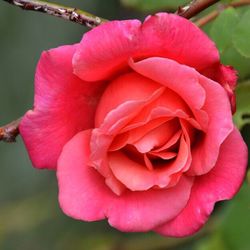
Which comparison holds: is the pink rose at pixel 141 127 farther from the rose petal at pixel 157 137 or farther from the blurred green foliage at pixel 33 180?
the blurred green foliage at pixel 33 180

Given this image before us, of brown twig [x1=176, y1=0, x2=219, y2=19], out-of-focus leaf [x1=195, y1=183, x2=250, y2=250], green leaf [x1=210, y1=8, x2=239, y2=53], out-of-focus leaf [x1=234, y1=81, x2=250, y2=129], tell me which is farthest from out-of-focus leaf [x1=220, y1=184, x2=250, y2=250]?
brown twig [x1=176, y1=0, x2=219, y2=19]

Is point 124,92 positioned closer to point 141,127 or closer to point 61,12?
point 141,127

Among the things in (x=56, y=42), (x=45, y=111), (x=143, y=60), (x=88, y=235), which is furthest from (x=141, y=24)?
(x=88, y=235)

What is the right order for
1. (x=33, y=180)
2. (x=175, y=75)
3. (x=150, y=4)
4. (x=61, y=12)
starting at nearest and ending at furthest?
(x=175, y=75), (x=61, y=12), (x=150, y=4), (x=33, y=180)

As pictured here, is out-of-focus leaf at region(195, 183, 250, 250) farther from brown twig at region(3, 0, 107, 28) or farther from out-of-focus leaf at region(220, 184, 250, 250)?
brown twig at region(3, 0, 107, 28)

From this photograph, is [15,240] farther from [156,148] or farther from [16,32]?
[156,148]

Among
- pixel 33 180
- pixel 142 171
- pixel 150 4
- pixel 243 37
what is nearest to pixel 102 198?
pixel 142 171

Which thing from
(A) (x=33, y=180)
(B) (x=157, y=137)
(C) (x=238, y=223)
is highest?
(B) (x=157, y=137)
